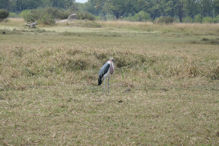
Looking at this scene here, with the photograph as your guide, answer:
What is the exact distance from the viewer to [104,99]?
269 inches

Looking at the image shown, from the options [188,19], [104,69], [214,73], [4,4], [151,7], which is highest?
[4,4]

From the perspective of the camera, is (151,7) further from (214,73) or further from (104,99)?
(104,99)

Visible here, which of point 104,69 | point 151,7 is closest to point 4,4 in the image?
point 151,7

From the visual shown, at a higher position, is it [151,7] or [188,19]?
[151,7]

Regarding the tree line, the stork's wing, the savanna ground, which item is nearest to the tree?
the tree line

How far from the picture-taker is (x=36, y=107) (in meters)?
6.20

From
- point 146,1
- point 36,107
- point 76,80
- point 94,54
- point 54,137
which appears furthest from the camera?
point 146,1

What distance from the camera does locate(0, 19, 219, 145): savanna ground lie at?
4.91m

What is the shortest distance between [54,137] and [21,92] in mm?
2757

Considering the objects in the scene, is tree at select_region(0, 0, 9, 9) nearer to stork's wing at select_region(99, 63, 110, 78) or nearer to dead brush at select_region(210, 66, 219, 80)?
dead brush at select_region(210, 66, 219, 80)

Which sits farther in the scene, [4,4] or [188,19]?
[188,19]

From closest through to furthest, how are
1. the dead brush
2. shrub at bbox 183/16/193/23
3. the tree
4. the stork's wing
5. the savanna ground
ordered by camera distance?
the savanna ground → the stork's wing → the dead brush → the tree → shrub at bbox 183/16/193/23

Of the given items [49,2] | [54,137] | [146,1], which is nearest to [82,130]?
[54,137]

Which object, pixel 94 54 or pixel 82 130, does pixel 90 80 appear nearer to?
pixel 94 54
